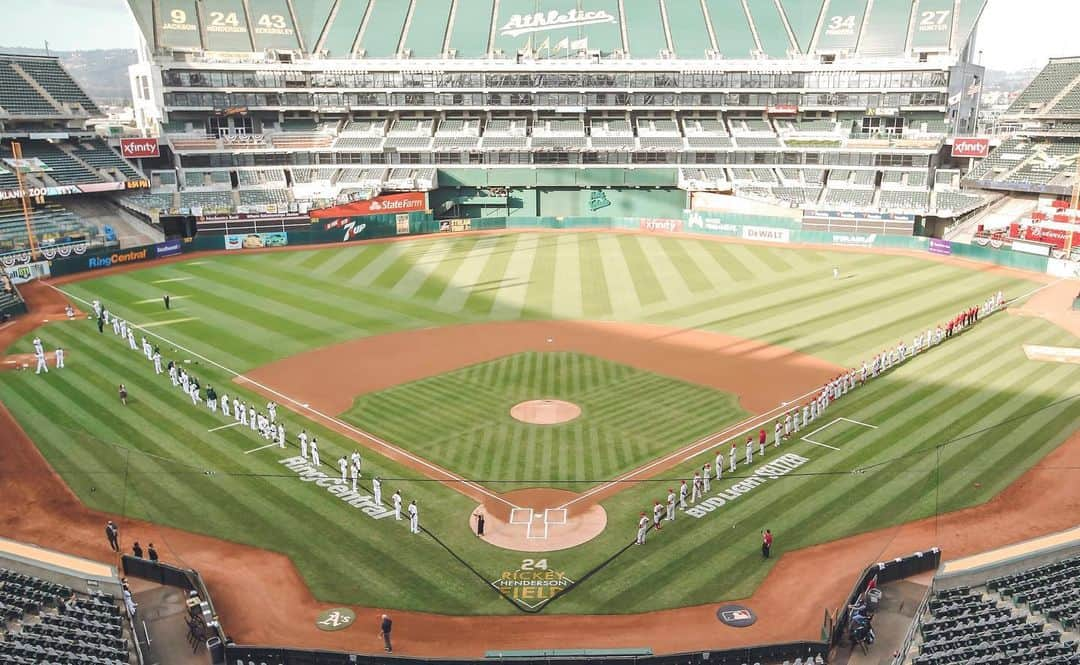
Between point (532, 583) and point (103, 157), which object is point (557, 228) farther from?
point (532, 583)

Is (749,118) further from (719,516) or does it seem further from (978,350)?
(719,516)

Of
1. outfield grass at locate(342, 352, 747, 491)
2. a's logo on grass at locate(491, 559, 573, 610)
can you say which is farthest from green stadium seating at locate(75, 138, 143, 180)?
a's logo on grass at locate(491, 559, 573, 610)

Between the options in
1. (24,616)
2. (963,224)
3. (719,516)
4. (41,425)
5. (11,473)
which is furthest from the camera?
(963,224)

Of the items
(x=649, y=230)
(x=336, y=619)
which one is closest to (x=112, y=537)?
(x=336, y=619)

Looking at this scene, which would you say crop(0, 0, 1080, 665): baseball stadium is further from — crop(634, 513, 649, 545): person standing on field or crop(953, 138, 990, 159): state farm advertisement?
crop(953, 138, 990, 159): state farm advertisement

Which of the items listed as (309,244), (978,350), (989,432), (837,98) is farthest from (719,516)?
(837,98)

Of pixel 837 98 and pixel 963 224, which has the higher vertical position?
pixel 837 98
